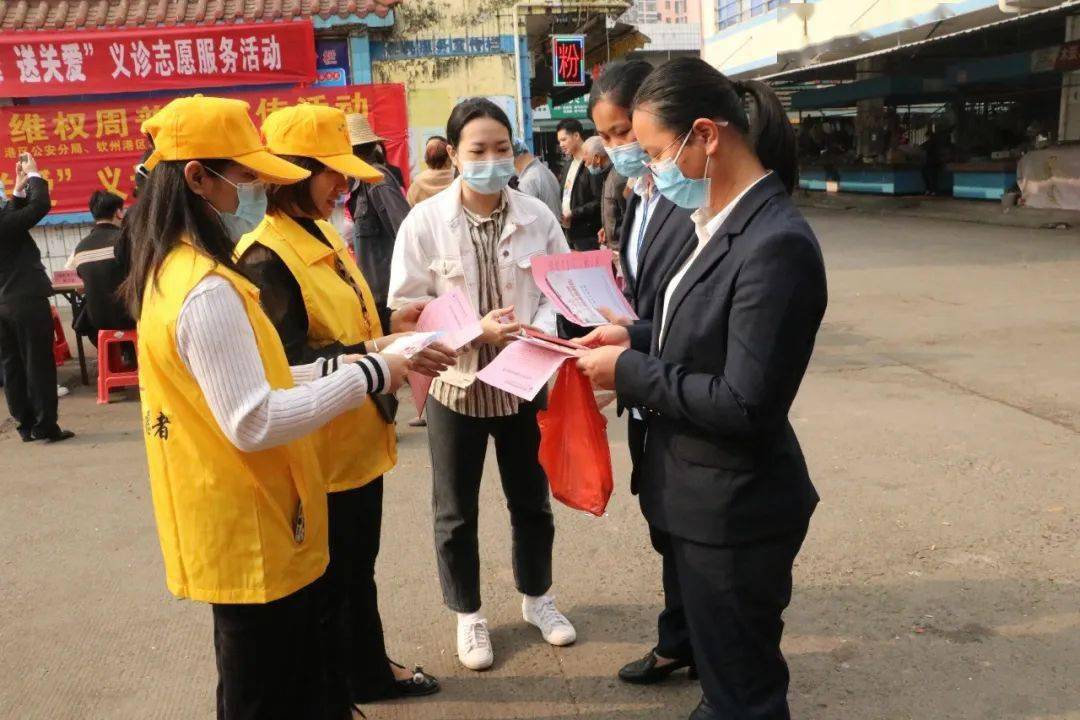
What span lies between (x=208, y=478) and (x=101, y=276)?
17.0 ft

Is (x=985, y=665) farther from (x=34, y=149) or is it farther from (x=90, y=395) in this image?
(x=34, y=149)

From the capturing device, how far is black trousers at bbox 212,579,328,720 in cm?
199

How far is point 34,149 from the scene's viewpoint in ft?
32.6

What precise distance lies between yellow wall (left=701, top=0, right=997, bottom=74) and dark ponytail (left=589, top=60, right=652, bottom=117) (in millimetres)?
12599

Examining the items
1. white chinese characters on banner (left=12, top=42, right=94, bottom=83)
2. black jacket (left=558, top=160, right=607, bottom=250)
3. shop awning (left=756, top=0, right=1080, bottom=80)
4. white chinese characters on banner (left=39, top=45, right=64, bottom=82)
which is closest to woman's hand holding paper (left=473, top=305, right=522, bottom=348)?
black jacket (left=558, top=160, right=607, bottom=250)

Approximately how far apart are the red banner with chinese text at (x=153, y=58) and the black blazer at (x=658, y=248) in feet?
26.9

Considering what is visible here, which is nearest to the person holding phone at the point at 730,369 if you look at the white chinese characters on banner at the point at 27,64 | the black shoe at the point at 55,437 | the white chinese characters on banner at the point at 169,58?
the black shoe at the point at 55,437

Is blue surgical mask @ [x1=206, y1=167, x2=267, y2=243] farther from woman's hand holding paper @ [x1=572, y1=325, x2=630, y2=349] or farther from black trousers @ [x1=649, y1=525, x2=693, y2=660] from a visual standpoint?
black trousers @ [x1=649, y1=525, x2=693, y2=660]

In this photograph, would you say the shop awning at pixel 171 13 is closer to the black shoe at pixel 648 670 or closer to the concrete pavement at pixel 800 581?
the concrete pavement at pixel 800 581

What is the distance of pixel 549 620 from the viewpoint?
10.4ft

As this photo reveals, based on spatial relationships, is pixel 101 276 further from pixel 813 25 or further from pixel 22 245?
pixel 813 25

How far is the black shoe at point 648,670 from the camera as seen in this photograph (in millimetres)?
2873

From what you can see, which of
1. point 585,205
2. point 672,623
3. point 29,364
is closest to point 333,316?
point 672,623

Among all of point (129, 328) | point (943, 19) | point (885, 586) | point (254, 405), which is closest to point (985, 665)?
point (885, 586)
